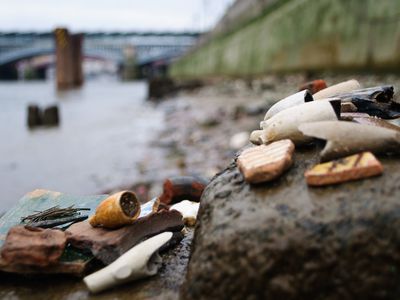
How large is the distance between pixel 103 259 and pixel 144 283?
0.62 feet

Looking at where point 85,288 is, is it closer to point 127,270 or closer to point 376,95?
point 127,270

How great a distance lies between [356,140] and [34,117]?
1277cm

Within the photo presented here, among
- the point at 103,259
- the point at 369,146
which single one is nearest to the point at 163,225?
the point at 103,259

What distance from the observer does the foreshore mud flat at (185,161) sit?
1.53 m

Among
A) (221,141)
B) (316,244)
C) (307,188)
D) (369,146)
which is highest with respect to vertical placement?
(369,146)

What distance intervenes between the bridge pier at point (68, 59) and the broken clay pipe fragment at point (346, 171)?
4889cm

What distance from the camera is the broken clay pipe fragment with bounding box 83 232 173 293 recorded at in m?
1.51

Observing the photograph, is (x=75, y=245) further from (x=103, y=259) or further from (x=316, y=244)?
(x=316, y=244)

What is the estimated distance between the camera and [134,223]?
1769 millimetres

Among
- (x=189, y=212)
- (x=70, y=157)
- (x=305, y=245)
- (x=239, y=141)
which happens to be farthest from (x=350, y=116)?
(x=70, y=157)

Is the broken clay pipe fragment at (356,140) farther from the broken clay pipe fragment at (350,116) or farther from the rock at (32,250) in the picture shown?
the rock at (32,250)

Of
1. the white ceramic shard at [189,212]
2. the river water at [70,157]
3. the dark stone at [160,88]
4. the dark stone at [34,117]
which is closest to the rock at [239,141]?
the river water at [70,157]

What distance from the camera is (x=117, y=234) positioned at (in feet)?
5.56

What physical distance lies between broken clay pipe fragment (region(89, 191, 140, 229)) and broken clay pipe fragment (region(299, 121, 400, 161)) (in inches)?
30.6
